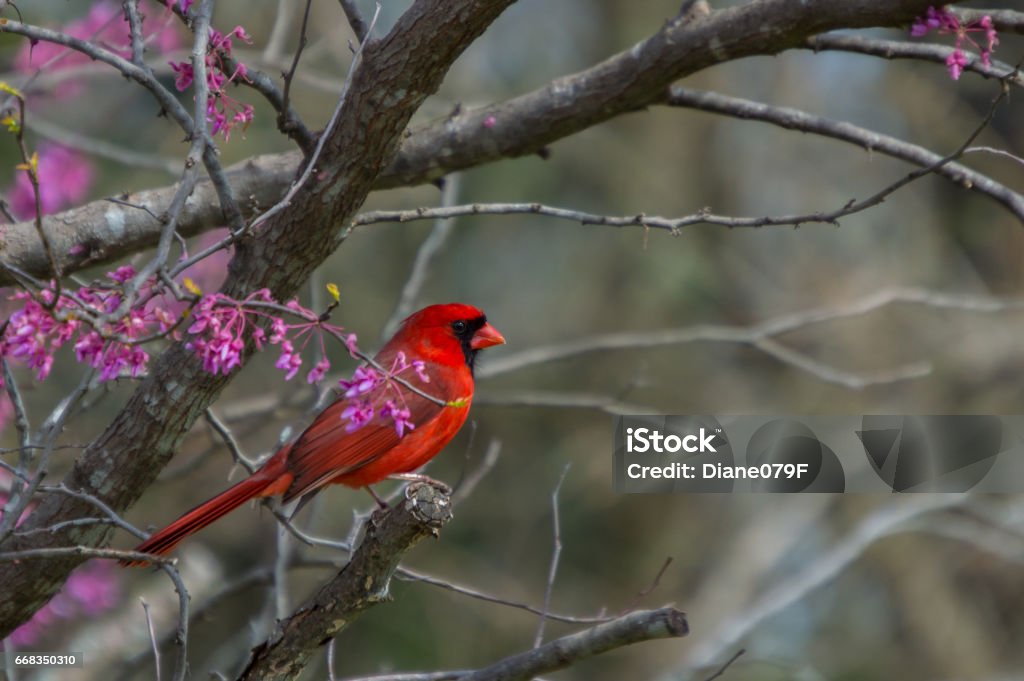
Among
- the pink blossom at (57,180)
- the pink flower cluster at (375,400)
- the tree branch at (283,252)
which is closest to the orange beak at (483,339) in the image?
the tree branch at (283,252)

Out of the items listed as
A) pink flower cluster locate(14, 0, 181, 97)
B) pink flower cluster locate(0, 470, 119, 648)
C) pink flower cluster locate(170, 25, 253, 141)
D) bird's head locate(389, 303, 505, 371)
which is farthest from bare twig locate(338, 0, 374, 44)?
pink flower cluster locate(0, 470, 119, 648)

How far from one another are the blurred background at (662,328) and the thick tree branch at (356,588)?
390 centimetres

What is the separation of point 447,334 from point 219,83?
1.51 m

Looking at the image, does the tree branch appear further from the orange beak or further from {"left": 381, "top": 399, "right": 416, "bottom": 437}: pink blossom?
the orange beak

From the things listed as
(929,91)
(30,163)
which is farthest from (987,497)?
(30,163)

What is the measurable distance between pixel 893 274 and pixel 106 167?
5604 mm

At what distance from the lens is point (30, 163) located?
1.75m

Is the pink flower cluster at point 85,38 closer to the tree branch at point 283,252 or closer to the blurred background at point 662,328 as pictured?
the blurred background at point 662,328

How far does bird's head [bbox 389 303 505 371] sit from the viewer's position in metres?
3.94

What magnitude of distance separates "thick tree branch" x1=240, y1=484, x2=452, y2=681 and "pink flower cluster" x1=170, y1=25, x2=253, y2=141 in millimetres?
867

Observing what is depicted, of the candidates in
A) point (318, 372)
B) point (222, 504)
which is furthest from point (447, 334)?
point (318, 372)

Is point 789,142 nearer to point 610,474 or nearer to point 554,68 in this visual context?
point 554,68

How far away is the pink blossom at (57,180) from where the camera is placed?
495 centimetres

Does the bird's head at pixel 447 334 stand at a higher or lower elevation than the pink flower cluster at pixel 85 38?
lower
